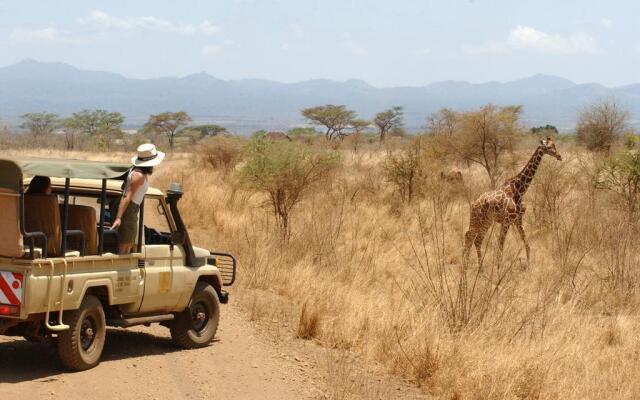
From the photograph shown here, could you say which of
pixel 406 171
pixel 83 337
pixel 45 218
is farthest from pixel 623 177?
pixel 45 218

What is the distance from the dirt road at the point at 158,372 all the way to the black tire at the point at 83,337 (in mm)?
107

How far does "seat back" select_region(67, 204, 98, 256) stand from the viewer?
26.3ft

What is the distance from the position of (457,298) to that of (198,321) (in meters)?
2.80

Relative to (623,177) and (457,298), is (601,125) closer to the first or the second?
(623,177)

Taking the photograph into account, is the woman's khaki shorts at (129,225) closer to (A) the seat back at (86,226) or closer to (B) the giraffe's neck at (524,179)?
Answer: (A) the seat back at (86,226)

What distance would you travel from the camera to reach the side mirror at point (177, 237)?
8.82 m

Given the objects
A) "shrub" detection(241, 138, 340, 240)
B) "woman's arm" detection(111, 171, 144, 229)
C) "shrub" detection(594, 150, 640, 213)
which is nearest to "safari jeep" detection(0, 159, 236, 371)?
"woman's arm" detection(111, 171, 144, 229)

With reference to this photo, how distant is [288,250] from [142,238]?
681 cm

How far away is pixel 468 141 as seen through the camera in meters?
32.1

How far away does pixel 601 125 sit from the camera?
143ft

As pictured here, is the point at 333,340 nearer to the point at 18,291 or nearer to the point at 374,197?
the point at 18,291

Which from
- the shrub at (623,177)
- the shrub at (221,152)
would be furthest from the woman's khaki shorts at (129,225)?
the shrub at (221,152)

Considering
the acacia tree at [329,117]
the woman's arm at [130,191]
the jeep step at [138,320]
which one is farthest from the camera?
the acacia tree at [329,117]

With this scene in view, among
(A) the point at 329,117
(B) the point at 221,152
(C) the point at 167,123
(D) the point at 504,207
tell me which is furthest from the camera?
(C) the point at 167,123
